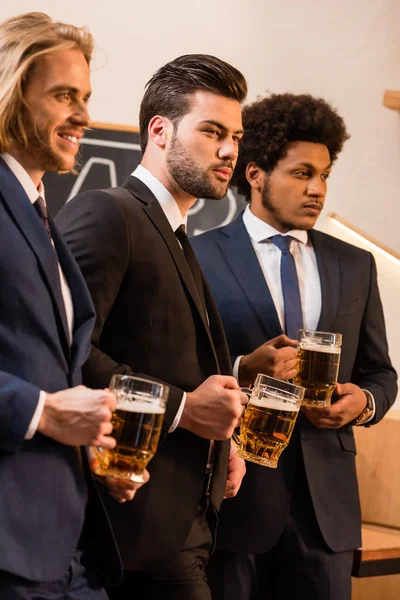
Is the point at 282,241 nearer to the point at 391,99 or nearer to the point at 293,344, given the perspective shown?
the point at 293,344

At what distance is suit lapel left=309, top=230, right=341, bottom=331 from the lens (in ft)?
8.26

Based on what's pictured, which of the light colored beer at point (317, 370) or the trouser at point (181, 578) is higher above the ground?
the light colored beer at point (317, 370)

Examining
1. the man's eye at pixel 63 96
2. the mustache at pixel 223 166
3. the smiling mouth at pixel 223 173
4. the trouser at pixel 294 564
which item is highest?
the man's eye at pixel 63 96

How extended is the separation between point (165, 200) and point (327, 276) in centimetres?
71

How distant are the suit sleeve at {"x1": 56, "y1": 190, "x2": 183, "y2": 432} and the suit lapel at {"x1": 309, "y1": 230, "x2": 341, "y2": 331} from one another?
2.74ft

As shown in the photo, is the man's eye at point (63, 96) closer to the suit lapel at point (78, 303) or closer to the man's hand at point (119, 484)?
the suit lapel at point (78, 303)

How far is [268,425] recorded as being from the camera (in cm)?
191

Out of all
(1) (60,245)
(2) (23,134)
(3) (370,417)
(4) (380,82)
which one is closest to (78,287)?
(1) (60,245)

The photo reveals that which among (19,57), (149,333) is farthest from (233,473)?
(19,57)

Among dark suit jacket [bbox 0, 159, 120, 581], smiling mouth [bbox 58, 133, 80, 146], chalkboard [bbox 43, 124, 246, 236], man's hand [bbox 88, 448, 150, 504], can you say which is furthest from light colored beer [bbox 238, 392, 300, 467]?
chalkboard [bbox 43, 124, 246, 236]

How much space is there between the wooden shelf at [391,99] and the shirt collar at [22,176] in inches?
95.6

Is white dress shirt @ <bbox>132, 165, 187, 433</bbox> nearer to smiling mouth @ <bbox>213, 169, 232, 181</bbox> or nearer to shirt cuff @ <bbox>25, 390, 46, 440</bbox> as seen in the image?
smiling mouth @ <bbox>213, 169, 232, 181</bbox>

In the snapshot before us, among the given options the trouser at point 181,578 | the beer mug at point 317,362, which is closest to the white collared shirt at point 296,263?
the beer mug at point 317,362

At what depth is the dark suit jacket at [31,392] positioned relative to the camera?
129cm
